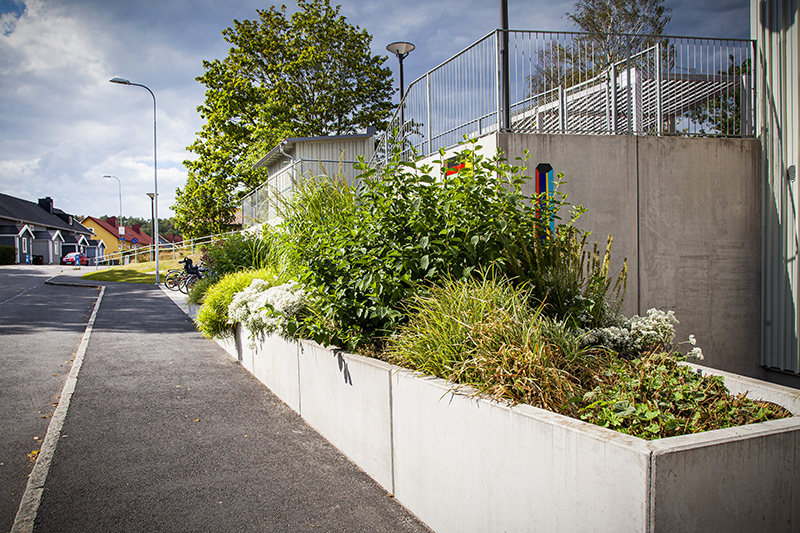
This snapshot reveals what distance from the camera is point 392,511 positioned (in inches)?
131

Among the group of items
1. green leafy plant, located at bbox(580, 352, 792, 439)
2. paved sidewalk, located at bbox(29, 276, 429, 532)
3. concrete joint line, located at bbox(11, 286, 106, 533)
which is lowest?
paved sidewalk, located at bbox(29, 276, 429, 532)

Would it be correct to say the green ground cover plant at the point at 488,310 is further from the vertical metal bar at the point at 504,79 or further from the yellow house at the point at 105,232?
the yellow house at the point at 105,232

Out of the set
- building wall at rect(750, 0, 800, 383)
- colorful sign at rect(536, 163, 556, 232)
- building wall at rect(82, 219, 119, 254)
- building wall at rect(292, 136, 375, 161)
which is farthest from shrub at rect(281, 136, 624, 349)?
building wall at rect(82, 219, 119, 254)

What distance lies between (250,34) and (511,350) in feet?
92.9

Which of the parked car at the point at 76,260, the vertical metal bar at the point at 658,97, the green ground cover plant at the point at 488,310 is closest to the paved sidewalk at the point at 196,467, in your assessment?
the green ground cover plant at the point at 488,310

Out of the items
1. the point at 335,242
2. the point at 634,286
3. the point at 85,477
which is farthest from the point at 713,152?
the point at 85,477

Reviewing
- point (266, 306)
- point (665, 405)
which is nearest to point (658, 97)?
point (665, 405)

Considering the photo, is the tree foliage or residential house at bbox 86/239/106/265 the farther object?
residential house at bbox 86/239/106/265

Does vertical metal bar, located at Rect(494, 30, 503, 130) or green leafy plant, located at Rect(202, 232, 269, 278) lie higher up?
vertical metal bar, located at Rect(494, 30, 503, 130)

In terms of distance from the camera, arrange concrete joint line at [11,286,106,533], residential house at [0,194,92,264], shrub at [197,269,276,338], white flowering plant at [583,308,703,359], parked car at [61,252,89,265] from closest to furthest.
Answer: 1. concrete joint line at [11,286,106,533]
2. white flowering plant at [583,308,703,359]
3. shrub at [197,269,276,338]
4. parked car at [61,252,89,265]
5. residential house at [0,194,92,264]

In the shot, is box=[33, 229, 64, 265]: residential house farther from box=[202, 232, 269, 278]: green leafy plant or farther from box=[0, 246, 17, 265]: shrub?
box=[202, 232, 269, 278]: green leafy plant

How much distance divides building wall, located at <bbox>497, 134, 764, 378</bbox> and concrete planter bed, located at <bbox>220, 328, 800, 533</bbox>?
135 inches

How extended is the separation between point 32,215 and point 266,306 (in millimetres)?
70772

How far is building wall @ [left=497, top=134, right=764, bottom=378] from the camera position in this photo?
6.41 m
